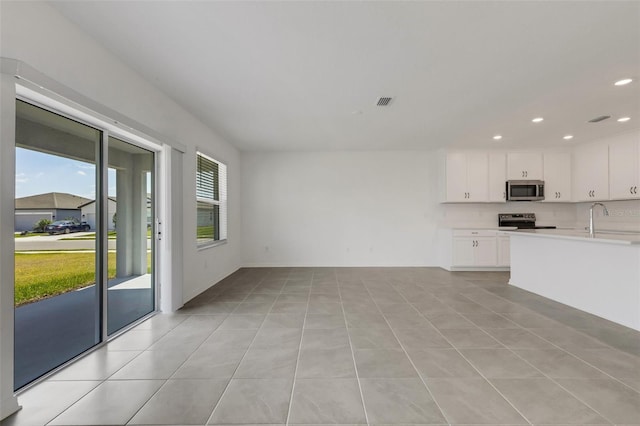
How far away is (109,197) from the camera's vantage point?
2842mm

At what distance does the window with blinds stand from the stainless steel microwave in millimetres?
6214

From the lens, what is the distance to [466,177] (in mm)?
→ 6109

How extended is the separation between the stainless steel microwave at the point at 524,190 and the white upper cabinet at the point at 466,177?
48cm

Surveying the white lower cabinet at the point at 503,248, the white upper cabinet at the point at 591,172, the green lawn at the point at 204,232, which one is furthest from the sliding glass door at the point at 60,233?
the white upper cabinet at the point at 591,172

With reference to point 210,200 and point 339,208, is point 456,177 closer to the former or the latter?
point 339,208

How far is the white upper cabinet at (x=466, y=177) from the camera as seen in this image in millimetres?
6090

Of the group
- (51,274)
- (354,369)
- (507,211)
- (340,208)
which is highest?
(340,208)

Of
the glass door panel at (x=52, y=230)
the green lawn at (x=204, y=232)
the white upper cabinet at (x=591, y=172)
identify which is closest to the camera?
the glass door panel at (x=52, y=230)

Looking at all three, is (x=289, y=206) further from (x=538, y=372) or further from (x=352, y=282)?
(x=538, y=372)

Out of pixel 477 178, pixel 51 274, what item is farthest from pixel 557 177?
pixel 51 274

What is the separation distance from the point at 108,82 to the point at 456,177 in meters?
6.19

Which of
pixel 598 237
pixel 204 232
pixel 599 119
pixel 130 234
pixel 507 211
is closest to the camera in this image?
pixel 598 237

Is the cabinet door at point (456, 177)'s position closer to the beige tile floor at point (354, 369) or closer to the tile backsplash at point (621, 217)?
the tile backsplash at point (621, 217)

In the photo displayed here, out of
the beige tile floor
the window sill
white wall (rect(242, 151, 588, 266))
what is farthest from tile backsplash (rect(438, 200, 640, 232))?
the window sill
